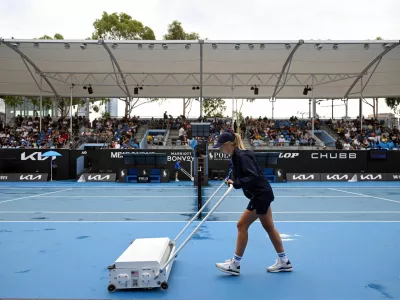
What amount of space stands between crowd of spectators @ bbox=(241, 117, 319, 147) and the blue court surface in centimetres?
1858

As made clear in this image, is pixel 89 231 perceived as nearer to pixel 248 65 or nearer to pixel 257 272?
pixel 257 272

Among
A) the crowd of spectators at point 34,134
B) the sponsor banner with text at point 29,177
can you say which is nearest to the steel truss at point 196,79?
the crowd of spectators at point 34,134

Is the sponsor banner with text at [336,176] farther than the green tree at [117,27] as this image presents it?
No

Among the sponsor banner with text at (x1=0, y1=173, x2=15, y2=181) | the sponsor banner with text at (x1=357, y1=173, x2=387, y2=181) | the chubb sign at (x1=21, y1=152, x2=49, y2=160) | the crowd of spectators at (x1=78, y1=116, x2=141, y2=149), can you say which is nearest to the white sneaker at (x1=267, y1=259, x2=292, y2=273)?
the sponsor banner with text at (x1=357, y1=173, x2=387, y2=181)

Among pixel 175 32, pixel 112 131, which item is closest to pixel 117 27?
pixel 175 32

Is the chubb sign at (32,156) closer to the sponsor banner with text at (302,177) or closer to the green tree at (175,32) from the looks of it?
the sponsor banner with text at (302,177)

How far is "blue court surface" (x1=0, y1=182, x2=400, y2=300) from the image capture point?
478cm

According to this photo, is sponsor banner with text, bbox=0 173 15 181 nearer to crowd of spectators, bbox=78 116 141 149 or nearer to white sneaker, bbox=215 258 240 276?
crowd of spectators, bbox=78 116 141 149

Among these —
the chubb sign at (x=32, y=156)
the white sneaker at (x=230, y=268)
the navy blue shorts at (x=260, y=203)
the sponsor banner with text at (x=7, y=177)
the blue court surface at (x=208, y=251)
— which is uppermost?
the chubb sign at (x=32, y=156)

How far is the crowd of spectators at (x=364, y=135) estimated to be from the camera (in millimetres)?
29047

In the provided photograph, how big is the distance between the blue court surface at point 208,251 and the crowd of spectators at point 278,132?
18576 mm

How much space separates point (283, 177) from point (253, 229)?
16.3 meters

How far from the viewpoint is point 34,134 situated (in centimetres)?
3175

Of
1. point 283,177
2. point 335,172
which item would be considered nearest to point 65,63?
point 283,177
